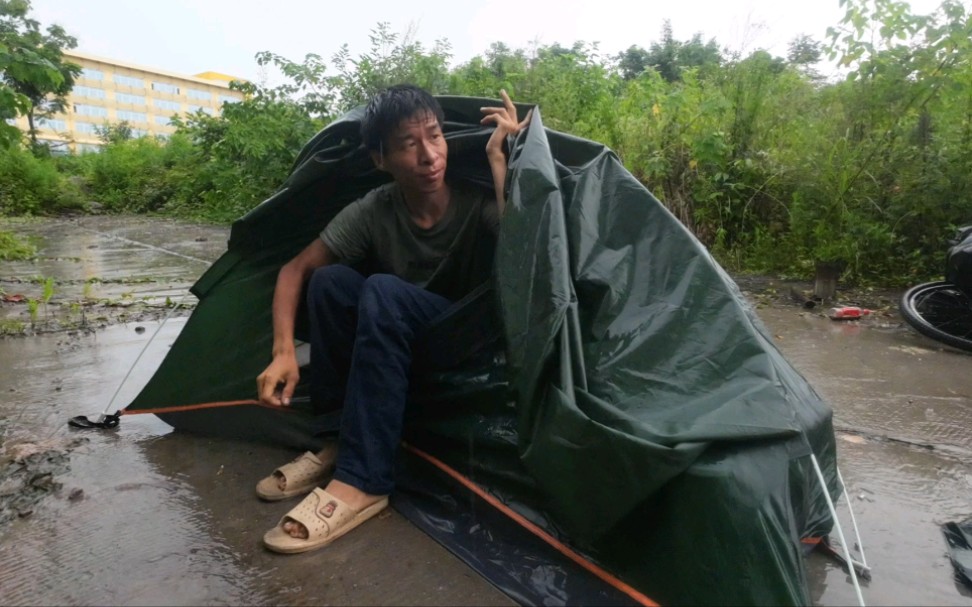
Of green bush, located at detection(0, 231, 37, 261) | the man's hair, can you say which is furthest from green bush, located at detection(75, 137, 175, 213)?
the man's hair

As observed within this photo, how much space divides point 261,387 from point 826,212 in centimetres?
470

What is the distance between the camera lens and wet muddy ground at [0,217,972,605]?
1.57 m

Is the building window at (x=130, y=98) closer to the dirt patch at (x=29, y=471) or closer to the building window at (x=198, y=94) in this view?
the building window at (x=198, y=94)

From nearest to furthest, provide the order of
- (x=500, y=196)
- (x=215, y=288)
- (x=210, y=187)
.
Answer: (x=500, y=196) < (x=215, y=288) < (x=210, y=187)

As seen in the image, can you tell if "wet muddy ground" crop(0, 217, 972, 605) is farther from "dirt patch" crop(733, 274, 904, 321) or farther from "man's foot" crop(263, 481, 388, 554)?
"dirt patch" crop(733, 274, 904, 321)

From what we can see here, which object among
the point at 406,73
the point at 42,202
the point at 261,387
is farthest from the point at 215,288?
the point at 42,202

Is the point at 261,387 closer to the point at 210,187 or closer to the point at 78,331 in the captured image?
the point at 78,331

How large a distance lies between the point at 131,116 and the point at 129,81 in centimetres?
365

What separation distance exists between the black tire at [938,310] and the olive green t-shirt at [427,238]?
9.62ft

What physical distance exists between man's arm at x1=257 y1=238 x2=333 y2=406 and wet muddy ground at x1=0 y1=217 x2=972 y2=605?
0.31m

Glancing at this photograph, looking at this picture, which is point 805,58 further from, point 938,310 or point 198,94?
point 198,94

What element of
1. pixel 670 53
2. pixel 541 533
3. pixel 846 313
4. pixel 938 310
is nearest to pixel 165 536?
pixel 541 533

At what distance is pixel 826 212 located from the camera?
5.34m

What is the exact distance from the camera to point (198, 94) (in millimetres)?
71062
